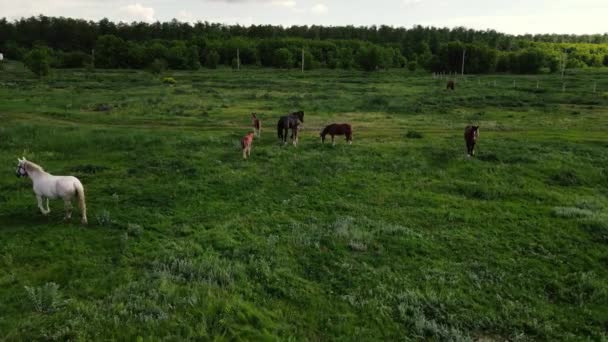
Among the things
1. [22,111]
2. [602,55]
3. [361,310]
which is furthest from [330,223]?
[602,55]

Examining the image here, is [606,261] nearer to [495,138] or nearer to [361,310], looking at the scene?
[361,310]

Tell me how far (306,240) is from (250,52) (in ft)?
402

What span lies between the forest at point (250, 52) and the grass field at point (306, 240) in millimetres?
66953

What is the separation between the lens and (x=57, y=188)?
43.2 ft

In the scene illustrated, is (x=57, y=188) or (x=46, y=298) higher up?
(x=57, y=188)

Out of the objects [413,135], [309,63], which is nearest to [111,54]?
[309,63]

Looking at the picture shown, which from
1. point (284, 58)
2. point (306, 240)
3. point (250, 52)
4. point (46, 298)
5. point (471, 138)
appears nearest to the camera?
point (46, 298)

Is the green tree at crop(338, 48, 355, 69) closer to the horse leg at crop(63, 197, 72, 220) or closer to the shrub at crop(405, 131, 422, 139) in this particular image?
the shrub at crop(405, 131, 422, 139)

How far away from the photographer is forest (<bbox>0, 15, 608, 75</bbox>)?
110312 mm

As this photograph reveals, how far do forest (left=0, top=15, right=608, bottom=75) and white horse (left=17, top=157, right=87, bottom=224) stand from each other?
2739 inches

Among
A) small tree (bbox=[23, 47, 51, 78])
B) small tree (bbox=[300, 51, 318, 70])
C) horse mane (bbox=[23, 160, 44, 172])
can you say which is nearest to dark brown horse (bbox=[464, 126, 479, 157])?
horse mane (bbox=[23, 160, 44, 172])

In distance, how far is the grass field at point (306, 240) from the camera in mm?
9156

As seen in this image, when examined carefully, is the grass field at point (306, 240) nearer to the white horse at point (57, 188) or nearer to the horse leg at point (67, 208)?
the horse leg at point (67, 208)

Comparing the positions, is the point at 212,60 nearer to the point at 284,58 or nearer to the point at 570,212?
the point at 284,58
